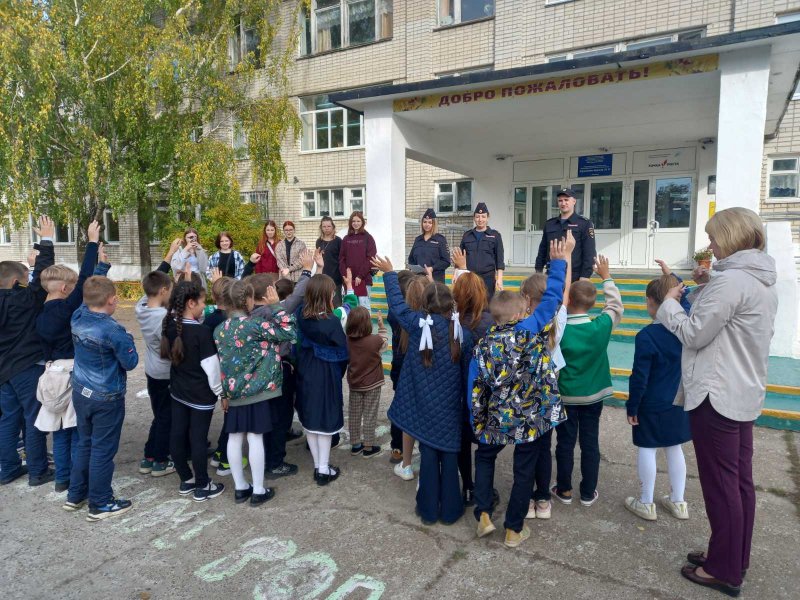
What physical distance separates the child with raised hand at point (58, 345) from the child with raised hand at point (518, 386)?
284cm

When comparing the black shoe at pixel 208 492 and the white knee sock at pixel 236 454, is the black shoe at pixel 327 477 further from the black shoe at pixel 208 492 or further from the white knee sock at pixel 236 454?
the black shoe at pixel 208 492

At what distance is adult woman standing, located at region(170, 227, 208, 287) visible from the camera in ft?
22.2

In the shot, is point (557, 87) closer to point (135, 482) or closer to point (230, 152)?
point (135, 482)

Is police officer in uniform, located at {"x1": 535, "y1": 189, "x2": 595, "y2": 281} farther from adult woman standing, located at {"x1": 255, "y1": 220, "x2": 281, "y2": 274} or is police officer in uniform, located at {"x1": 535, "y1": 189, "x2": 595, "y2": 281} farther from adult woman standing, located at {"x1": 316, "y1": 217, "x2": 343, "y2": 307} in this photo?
adult woman standing, located at {"x1": 255, "y1": 220, "x2": 281, "y2": 274}

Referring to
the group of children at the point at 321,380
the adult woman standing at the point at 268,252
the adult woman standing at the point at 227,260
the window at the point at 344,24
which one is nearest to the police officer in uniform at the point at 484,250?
the adult woman standing at the point at 268,252

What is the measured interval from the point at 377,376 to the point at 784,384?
450 cm

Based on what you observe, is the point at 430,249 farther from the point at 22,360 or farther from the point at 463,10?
the point at 463,10

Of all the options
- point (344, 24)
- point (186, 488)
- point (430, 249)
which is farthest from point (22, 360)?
point (344, 24)

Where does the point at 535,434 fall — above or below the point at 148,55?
below

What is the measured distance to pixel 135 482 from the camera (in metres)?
4.09

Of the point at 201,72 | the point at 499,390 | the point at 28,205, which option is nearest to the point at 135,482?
the point at 499,390

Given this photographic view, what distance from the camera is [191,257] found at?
7664 mm

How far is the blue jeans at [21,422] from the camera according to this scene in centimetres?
396

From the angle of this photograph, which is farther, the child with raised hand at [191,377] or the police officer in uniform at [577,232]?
the police officer in uniform at [577,232]
